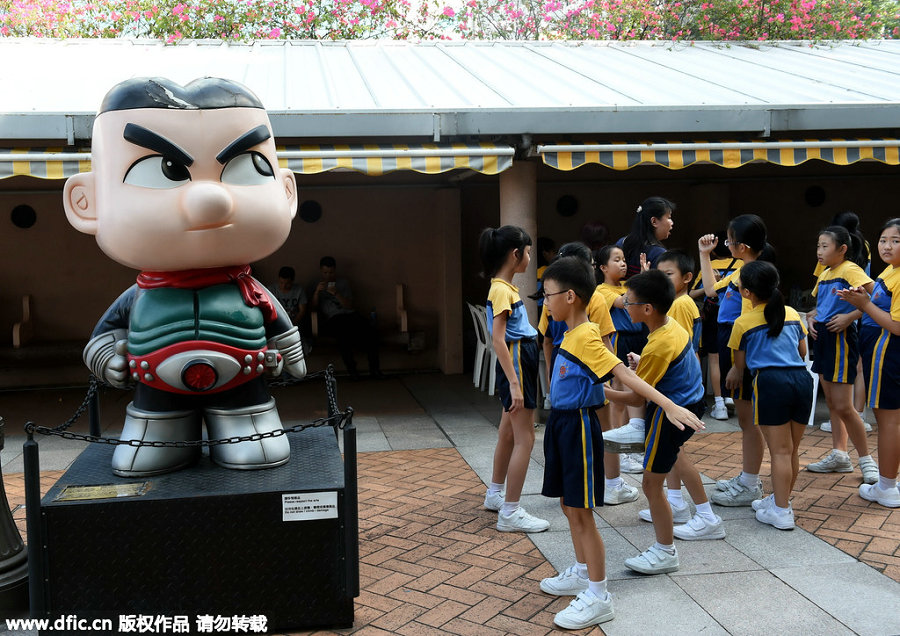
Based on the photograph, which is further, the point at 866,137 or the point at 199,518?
the point at 866,137

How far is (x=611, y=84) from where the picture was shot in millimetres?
7961

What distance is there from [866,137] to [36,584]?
7.53m

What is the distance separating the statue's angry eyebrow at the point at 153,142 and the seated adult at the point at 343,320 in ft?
19.0

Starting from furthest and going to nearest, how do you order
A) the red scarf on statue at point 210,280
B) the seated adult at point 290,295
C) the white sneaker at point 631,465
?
the seated adult at point 290,295, the white sneaker at point 631,465, the red scarf on statue at point 210,280

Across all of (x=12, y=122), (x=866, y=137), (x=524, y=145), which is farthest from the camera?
(x=866, y=137)

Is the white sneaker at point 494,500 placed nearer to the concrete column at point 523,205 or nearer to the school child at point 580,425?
the school child at point 580,425

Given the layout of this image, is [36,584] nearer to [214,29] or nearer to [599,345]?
[599,345]

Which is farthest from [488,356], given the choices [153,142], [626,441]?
[153,142]

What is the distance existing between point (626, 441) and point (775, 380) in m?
1.12

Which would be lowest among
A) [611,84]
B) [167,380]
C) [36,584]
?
[36,584]

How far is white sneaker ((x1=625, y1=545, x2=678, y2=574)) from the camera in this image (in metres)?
3.95

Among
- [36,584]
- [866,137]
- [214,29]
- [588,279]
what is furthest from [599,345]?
[214,29]

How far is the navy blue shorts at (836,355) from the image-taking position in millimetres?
5199

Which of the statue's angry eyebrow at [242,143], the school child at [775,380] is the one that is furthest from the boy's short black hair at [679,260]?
the statue's angry eyebrow at [242,143]
